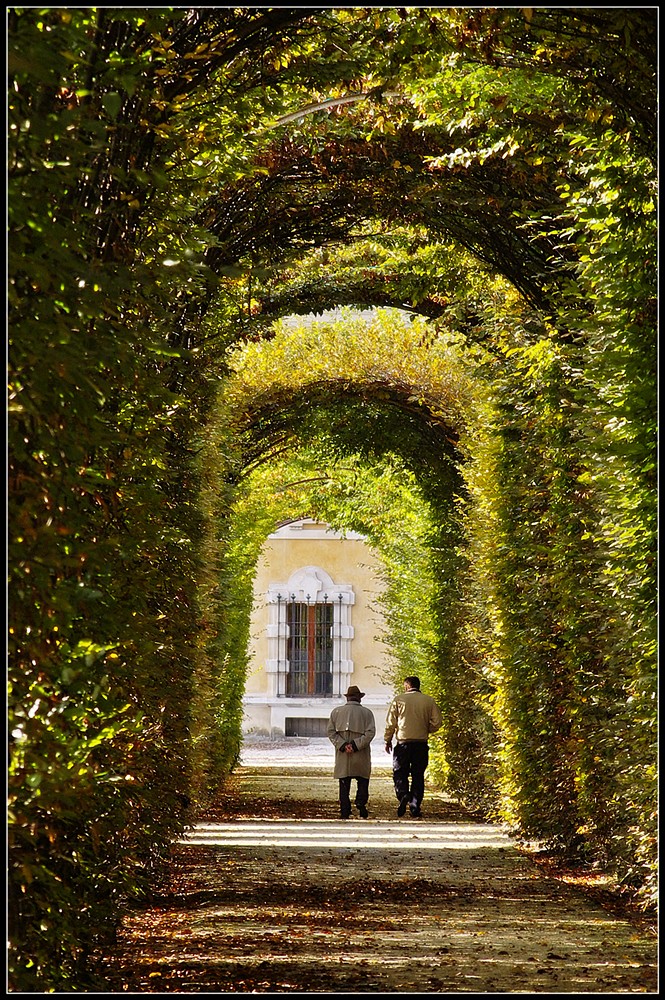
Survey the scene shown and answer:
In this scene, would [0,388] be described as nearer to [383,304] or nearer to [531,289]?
[531,289]

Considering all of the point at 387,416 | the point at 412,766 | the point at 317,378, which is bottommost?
the point at 412,766

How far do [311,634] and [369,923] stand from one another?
100 feet

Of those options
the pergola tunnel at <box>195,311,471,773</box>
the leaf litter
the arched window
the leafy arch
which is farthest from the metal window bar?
the leaf litter

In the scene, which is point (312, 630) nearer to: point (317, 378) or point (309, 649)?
point (309, 649)

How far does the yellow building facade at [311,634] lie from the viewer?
37.3 meters

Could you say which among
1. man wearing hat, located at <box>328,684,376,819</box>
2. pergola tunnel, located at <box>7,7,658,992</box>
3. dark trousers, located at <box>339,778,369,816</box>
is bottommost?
dark trousers, located at <box>339,778,369,816</box>

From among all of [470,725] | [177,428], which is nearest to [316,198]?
[177,428]

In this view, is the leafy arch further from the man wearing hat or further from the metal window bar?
the metal window bar

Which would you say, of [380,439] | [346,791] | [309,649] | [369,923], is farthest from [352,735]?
[309,649]

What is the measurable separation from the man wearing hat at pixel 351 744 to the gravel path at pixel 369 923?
121 centimetres

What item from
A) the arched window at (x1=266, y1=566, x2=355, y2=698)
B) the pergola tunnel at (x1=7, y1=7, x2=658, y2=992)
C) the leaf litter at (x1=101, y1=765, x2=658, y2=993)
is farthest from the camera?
the arched window at (x1=266, y1=566, x2=355, y2=698)

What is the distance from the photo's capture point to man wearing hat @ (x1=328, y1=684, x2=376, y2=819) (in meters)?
14.9

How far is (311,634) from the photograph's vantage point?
3825 cm

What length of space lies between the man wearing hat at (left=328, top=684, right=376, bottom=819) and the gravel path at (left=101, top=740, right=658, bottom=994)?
121 cm
